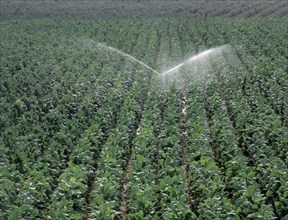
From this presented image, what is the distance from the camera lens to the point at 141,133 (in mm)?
9711

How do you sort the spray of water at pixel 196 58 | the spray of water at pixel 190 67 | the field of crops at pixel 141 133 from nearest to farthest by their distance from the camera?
1. the field of crops at pixel 141 133
2. the spray of water at pixel 190 67
3. the spray of water at pixel 196 58

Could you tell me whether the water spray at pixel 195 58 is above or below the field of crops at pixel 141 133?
above

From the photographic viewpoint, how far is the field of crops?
283 inches

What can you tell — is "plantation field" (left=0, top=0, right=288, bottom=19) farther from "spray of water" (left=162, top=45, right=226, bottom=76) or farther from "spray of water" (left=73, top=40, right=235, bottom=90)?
"spray of water" (left=162, top=45, right=226, bottom=76)

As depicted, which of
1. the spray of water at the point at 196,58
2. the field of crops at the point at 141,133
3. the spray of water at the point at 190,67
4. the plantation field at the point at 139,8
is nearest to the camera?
the field of crops at the point at 141,133

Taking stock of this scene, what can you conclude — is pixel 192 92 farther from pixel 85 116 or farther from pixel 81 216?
pixel 81 216

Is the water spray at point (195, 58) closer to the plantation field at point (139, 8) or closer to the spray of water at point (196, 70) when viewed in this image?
the spray of water at point (196, 70)

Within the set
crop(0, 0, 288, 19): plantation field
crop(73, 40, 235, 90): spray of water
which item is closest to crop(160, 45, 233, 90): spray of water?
crop(73, 40, 235, 90): spray of water

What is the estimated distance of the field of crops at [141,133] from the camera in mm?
7176

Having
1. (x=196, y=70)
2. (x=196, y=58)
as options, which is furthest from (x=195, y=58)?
(x=196, y=70)

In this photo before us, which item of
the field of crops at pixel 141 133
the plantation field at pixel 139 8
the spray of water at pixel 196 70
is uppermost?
the plantation field at pixel 139 8

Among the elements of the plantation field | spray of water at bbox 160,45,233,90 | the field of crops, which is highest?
the plantation field

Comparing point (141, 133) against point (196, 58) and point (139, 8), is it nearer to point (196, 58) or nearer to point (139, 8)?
point (196, 58)

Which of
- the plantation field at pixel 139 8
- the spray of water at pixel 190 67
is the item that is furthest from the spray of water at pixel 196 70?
the plantation field at pixel 139 8
